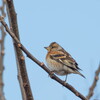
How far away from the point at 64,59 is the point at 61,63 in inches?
5.9

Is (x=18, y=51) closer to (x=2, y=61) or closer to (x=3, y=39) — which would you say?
(x=2, y=61)

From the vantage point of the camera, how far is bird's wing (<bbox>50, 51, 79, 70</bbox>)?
449 centimetres

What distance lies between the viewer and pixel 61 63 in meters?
4.66

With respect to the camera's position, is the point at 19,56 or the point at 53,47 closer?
the point at 19,56

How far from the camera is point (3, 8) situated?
3.59m

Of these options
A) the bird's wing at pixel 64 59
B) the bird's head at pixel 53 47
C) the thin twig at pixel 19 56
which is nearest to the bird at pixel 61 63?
the bird's wing at pixel 64 59

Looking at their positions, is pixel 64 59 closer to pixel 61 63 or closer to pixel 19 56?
pixel 61 63

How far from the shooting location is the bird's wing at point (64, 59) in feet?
14.7

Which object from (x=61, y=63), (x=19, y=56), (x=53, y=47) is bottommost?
(x=19, y=56)

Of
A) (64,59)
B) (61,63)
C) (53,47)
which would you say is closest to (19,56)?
(61,63)

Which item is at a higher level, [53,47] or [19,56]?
[53,47]

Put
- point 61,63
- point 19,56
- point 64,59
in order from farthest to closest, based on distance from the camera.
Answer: point 64,59
point 61,63
point 19,56

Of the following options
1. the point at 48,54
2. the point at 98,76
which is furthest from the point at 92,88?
the point at 48,54

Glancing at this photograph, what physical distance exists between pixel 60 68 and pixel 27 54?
235cm
